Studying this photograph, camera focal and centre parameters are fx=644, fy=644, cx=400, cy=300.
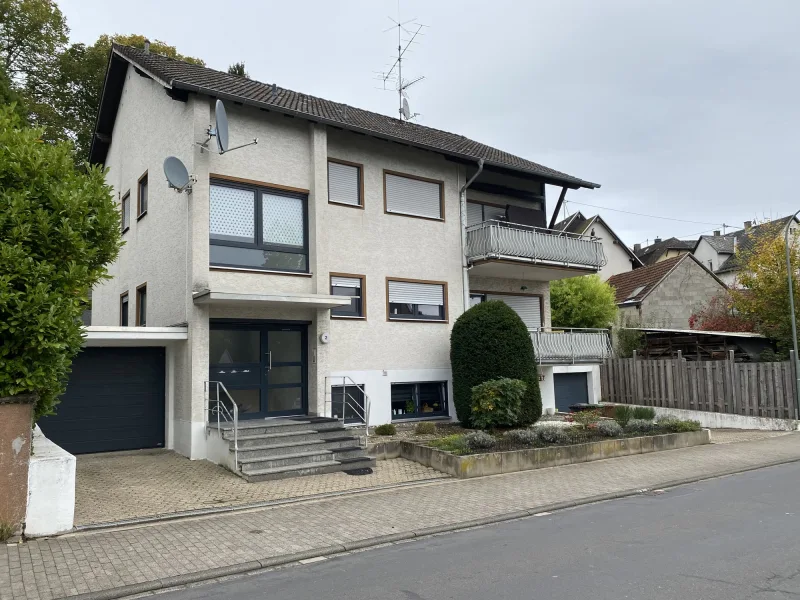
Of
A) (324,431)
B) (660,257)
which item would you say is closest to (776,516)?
(324,431)

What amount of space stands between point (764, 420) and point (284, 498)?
14927 millimetres

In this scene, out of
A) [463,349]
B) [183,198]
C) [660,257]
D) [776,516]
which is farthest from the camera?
[660,257]

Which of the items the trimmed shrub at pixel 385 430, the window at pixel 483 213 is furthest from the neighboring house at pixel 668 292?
the trimmed shrub at pixel 385 430

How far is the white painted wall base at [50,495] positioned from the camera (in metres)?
7.37

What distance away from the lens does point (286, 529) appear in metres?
7.86

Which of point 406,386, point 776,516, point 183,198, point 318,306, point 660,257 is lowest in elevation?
point 776,516

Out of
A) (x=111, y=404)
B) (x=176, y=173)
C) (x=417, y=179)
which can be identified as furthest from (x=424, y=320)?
(x=111, y=404)

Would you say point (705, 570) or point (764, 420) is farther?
point (764, 420)

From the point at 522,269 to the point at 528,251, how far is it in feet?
3.09

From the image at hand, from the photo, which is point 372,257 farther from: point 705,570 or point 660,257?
point 660,257

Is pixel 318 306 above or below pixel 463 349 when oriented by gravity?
above

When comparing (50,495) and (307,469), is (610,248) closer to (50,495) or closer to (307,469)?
(307,469)

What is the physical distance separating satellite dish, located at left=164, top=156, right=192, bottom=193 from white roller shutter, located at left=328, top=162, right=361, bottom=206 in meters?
3.67

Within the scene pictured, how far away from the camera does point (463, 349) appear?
1572cm
